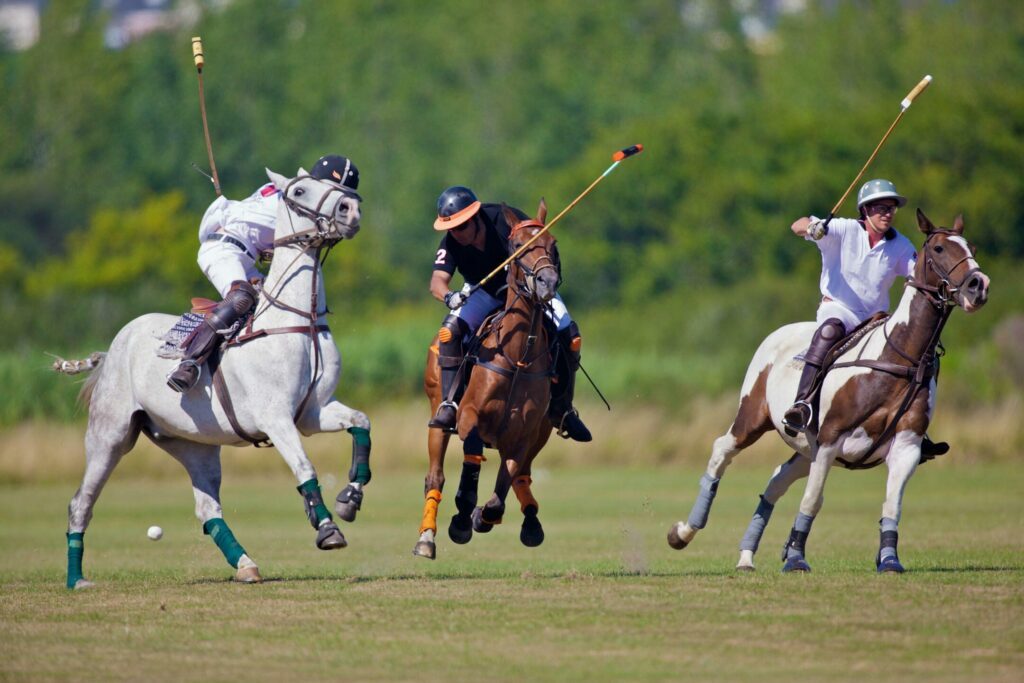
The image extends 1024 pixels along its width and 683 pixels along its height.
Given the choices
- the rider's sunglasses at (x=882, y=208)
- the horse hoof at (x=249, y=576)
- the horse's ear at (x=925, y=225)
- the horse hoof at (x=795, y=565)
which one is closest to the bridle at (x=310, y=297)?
the horse hoof at (x=249, y=576)

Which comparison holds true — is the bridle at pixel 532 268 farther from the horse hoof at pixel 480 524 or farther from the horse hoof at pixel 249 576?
the horse hoof at pixel 249 576

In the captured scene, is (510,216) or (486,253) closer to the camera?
(510,216)

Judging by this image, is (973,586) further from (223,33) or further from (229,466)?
(223,33)

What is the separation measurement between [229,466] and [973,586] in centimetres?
2461

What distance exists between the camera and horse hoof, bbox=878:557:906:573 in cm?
1315

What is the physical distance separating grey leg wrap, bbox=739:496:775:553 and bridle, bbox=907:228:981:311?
2434 millimetres

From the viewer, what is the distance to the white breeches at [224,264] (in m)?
13.9

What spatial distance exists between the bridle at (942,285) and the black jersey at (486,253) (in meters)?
3.33

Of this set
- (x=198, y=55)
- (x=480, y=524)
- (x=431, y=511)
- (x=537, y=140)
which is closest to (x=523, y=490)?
(x=480, y=524)

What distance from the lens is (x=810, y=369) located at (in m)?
14.0

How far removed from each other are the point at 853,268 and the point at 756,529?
229cm

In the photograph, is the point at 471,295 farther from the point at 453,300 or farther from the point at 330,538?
the point at 330,538

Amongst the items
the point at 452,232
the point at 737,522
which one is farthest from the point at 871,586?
the point at 737,522

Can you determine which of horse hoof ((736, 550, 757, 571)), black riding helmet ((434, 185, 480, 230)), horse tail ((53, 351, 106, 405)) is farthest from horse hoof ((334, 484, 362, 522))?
horse hoof ((736, 550, 757, 571))
